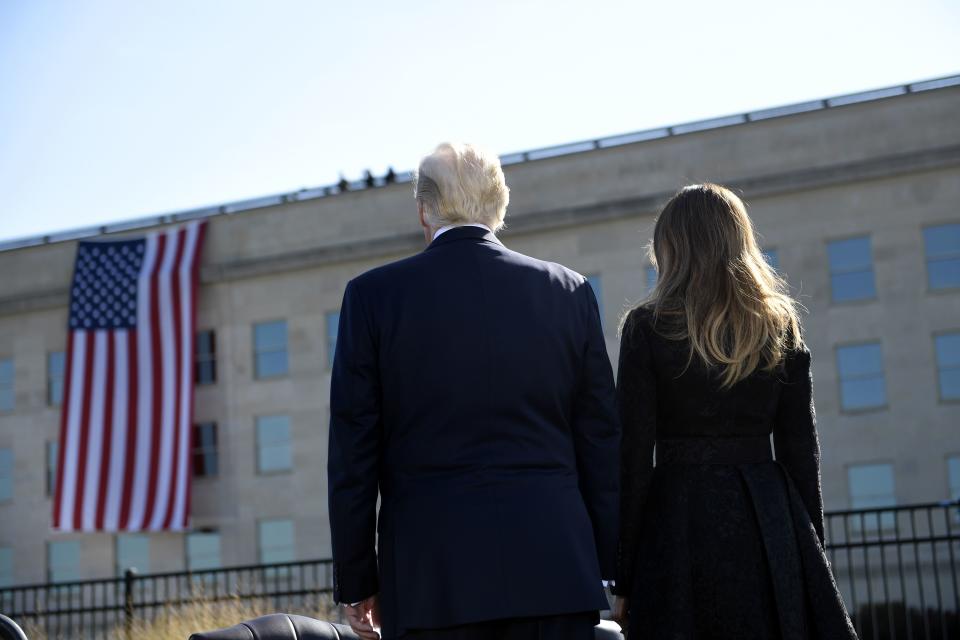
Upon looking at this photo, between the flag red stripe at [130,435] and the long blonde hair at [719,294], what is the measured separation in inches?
1223

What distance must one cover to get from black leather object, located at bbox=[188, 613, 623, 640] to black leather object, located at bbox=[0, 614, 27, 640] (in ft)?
5.03

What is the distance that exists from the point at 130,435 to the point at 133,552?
18.4ft

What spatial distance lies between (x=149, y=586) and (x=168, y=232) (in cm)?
1050

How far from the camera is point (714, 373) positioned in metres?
4.31

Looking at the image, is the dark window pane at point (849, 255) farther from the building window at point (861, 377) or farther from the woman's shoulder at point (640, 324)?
the woman's shoulder at point (640, 324)

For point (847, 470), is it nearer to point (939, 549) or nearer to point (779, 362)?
point (939, 549)

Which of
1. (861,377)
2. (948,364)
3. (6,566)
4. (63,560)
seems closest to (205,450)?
(63,560)

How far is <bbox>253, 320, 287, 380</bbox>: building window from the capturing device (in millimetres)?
37531

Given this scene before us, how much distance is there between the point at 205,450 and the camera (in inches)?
1502

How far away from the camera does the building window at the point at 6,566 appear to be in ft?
130

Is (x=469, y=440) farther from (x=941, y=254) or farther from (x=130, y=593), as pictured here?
(x=941, y=254)

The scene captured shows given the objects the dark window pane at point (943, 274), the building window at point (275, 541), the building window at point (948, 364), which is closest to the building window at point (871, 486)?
the building window at point (948, 364)

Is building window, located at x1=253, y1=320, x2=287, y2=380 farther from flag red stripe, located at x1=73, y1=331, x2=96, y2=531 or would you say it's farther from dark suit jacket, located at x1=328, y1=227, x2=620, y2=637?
dark suit jacket, located at x1=328, y1=227, x2=620, y2=637

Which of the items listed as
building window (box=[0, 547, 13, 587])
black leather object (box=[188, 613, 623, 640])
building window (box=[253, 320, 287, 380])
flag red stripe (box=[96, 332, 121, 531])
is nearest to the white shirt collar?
black leather object (box=[188, 613, 623, 640])
